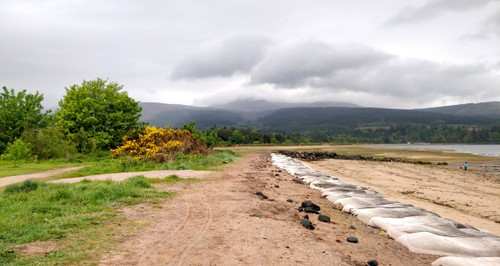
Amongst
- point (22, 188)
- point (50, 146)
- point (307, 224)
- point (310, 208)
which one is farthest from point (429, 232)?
point (50, 146)

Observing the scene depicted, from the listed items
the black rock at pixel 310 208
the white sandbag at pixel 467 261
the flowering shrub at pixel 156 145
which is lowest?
the black rock at pixel 310 208

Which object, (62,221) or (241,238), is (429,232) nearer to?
(241,238)

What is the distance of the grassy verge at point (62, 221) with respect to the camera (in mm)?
5945

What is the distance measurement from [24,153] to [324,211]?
31074 millimetres

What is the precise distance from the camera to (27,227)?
7.59 meters

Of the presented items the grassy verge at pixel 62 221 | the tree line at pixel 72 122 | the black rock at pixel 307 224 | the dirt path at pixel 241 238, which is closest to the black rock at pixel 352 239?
the dirt path at pixel 241 238

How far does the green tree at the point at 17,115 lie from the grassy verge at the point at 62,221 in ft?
112

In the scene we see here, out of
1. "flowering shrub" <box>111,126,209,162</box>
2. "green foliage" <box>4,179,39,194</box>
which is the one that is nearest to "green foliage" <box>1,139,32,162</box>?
"flowering shrub" <box>111,126,209,162</box>

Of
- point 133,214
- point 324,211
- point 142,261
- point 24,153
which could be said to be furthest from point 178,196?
point 24,153

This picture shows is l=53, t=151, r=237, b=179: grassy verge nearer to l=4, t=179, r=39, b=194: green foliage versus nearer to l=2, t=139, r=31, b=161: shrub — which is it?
l=4, t=179, r=39, b=194: green foliage

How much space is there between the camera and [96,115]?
37125 mm

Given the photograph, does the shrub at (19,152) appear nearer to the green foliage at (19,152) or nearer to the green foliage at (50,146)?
the green foliage at (19,152)

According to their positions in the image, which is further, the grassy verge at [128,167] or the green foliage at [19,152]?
the green foliage at [19,152]

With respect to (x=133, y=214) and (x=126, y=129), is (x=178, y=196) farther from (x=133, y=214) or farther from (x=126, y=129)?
(x=126, y=129)
